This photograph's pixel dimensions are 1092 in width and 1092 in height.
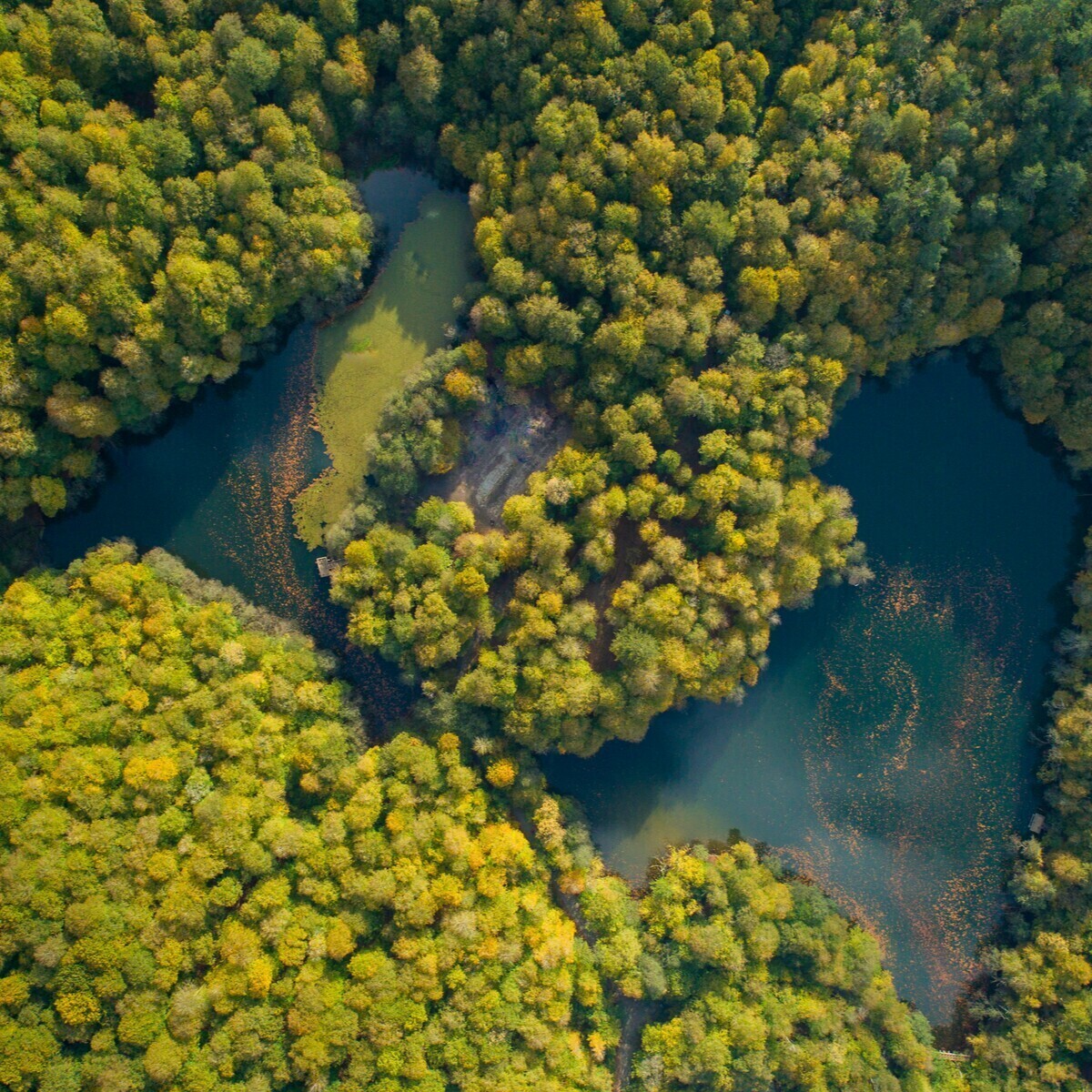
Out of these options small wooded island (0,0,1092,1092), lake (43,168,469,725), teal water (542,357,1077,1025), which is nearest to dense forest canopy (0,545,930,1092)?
small wooded island (0,0,1092,1092)

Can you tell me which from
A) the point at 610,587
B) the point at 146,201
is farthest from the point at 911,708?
the point at 146,201

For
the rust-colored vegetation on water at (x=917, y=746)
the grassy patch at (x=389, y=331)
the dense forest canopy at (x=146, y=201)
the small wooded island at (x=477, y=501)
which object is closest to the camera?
the dense forest canopy at (x=146, y=201)

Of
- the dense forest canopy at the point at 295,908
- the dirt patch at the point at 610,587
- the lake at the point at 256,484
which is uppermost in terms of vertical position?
the dirt patch at the point at 610,587

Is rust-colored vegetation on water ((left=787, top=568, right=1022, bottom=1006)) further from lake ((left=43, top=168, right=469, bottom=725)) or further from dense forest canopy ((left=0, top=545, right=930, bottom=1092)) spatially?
lake ((left=43, top=168, right=469, bottom=725))

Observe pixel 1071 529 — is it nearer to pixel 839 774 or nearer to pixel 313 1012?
pixel 839 774

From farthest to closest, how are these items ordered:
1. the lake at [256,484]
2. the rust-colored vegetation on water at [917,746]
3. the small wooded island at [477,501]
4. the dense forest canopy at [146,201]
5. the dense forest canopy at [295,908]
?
the rust-colored vegetation on water at [917,746] < the lake at [256,484] < the small wooded island at [477,501] < the dense forest canopy at [295,908] < the dense forest canopy at [146,201]

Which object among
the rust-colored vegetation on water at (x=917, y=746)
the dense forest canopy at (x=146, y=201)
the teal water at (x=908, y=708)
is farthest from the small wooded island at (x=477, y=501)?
the rust-colored vegetation on water at (x=917, y=746)

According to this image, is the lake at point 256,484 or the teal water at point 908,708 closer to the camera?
the lake at point 256,484

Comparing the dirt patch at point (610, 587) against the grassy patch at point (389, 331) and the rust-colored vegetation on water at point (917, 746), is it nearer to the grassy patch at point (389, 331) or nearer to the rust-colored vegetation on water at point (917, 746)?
the rust-colored vegetation on water at point (917, 746)

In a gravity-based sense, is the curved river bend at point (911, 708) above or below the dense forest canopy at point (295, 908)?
above
